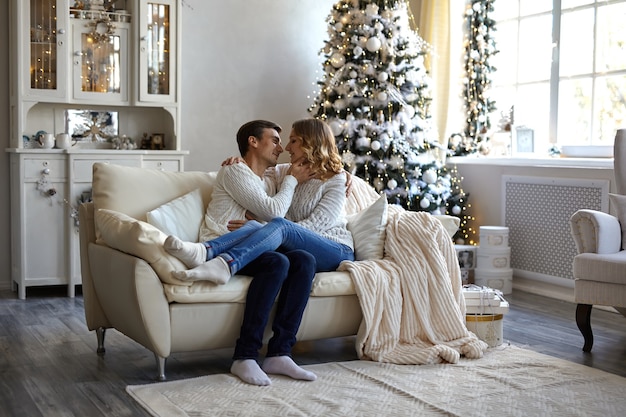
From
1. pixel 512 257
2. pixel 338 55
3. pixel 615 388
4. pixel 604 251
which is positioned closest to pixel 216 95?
pixel 338 55

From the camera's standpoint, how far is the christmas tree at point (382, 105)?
5.77 metres

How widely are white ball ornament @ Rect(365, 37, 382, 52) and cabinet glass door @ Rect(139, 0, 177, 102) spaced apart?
1.35 m

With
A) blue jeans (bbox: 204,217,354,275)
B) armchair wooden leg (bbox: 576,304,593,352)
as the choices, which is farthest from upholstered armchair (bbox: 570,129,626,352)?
blue jeans (bbox: 204,217,354,275)

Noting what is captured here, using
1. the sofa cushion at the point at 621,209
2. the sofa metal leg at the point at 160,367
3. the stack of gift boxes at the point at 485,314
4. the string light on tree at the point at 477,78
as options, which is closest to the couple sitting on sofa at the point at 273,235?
the sofa metal leg at the point at 160,367

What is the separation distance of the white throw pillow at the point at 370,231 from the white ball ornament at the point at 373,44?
2150mm

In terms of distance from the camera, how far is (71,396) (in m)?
2.98

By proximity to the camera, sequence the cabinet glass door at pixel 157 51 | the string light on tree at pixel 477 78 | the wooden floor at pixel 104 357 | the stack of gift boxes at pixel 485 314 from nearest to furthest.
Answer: the wooden floor at pixel 104 357 < the stack of gift boxes at pixel 485 314 < the cabinet glass door at pixel 157 51 < the string light on tree at pixel 477 78

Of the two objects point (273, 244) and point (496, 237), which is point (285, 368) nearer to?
point (273, 244)

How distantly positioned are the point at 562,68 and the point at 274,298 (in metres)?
3.51

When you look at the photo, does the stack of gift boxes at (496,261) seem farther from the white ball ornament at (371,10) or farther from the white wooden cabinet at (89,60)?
the white wooden cabinet at (89,60)

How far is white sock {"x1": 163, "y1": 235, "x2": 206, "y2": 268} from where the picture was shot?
308 cm

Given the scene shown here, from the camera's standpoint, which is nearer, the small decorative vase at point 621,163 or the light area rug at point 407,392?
the light area rug at point 407,392

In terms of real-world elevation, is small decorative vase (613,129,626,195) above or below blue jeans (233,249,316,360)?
above

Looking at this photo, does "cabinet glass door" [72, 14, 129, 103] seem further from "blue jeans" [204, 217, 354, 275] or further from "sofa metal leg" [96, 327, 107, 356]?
"blue jeans" [204, 217, 354, 275]
